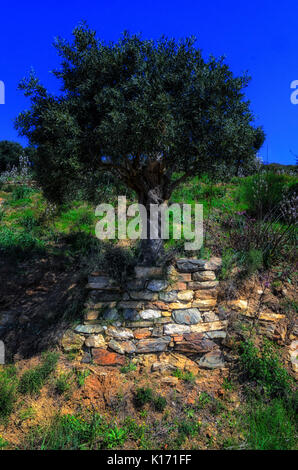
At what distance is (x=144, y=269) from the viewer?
5.70 metres

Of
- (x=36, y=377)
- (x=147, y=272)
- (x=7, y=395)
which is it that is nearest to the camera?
(x=7, y=395)

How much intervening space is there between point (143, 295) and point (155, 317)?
46 centimetres

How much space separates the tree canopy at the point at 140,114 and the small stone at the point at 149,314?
220cm

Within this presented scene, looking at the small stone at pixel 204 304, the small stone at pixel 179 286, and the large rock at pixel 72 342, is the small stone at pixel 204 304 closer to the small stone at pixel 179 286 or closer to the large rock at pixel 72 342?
the small stone at pixel 179 286

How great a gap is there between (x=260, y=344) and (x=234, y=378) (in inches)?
30.6

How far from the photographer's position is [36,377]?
15.8 feet

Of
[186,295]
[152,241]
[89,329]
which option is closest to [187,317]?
[186,295]

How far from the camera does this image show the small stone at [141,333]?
5.34m

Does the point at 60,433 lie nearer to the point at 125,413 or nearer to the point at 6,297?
the point at 125,413

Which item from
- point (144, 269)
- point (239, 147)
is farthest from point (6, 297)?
point (239, 147)

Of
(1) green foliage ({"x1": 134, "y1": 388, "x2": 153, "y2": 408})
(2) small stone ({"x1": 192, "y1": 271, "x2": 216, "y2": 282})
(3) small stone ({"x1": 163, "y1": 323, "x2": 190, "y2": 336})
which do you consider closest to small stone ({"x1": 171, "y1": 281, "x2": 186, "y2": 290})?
(2) small stone ({"x1": 192, "y1": 271, "x2": 216, "y2": 282})

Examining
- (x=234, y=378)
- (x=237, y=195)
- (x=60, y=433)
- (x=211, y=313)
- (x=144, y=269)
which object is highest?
(x=237, y=195)

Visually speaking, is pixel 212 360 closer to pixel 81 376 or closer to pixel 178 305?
pixel 178 305

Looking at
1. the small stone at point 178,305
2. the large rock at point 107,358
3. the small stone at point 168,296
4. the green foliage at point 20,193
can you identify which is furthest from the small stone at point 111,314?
the green foliage at point 20,193
